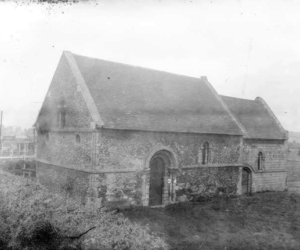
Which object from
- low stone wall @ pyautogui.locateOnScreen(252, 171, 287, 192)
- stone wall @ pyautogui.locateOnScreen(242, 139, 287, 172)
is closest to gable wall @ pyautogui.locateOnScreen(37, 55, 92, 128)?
stone wall @ pyautogui.locateOnScreen(242, 139, 287, 172)

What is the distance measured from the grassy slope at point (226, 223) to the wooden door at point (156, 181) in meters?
1.33

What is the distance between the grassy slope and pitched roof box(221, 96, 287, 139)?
23.3 feet

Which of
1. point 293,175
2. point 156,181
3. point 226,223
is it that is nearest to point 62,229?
point 226,223

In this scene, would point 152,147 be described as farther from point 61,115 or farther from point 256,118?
point 256,118

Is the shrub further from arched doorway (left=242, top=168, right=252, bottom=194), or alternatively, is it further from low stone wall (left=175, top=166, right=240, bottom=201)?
arched doorway (left=242, top=168, right=252, bottom=194)

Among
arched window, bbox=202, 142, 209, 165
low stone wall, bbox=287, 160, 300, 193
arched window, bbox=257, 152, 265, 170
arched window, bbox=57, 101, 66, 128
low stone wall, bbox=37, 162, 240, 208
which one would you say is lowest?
low stone wall, bbox=287, 160, 300, 193

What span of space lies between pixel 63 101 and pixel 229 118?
504 inches

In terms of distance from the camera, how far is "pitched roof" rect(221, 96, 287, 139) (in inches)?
1049

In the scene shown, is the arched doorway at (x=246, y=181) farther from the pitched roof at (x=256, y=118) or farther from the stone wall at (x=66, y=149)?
the stone wall at (x=66, y=149)

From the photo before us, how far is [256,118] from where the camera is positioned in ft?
94.6

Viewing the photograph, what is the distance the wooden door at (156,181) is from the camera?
757 inches

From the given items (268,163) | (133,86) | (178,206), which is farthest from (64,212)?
(268,163)

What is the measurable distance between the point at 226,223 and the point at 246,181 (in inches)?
436

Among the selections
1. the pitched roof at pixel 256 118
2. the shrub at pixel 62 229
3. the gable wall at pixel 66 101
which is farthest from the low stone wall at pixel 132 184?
the shrub at pixel 62 229
